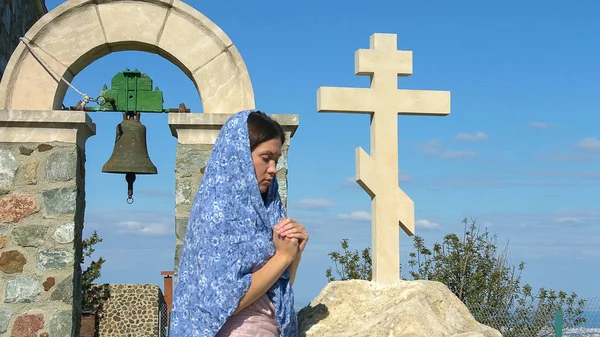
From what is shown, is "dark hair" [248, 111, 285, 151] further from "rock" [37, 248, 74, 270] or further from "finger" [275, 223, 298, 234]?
"rock" [37, 248, 74, 270]

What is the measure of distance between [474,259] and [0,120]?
7.75 meters

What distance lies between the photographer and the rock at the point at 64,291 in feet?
15.0

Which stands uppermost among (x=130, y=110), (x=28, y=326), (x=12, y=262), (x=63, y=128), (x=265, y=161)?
(x=130, y=110)

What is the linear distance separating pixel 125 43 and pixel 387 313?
245cm

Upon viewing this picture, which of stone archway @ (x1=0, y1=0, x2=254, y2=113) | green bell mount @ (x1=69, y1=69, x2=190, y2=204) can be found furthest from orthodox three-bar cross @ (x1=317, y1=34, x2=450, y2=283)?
green bell mount @ (x1=69, y1=69, x2=190, y2=204)

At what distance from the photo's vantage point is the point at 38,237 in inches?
Result: 180

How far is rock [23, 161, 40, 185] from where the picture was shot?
15.2 ft

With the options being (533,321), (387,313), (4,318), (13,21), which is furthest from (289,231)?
(533,321)

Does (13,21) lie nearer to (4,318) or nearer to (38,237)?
(38,237)

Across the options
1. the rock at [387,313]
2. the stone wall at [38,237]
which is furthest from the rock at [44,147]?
the rock at [387,313]

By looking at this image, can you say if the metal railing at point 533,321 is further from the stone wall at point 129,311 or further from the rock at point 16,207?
the stone wall at point 129,311

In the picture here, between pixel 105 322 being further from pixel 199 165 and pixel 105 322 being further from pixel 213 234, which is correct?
pixel 213 234

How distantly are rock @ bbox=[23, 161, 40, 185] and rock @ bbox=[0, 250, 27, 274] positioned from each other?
42 centimetres

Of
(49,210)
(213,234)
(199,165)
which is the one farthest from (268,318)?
(49,210)
